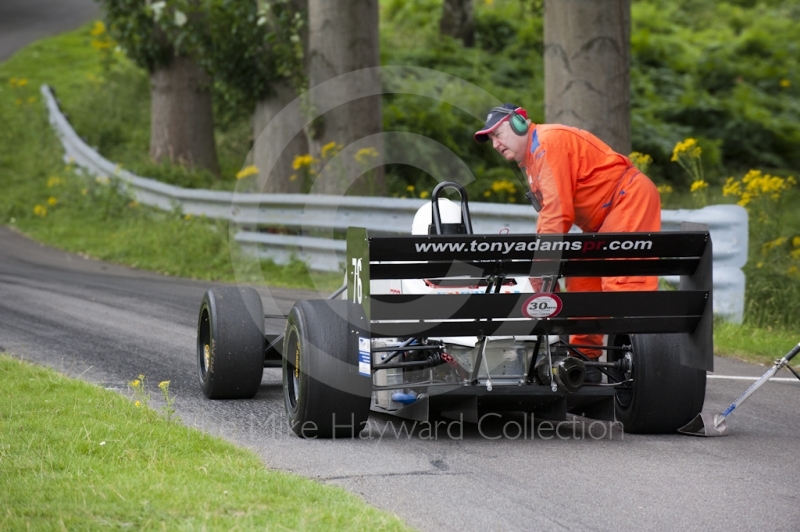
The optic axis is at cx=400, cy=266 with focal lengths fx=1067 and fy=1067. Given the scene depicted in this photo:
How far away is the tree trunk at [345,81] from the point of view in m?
13.9

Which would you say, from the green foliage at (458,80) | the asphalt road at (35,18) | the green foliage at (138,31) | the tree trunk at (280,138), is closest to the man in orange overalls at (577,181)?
the green foliage at (458,80)

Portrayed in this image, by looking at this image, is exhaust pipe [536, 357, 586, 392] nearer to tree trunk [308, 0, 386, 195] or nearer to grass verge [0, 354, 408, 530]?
grass verge [0, 354, 408, 530]

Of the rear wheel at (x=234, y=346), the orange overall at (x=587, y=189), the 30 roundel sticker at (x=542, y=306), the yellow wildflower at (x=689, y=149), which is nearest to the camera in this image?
the 30 roundel sticker at (x=542, y=306)

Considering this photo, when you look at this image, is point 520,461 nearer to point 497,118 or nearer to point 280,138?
point 497,118

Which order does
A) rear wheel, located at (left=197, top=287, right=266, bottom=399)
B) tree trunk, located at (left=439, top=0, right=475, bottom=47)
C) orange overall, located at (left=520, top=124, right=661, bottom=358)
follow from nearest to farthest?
orange overall, located at (left=520, top=124, right=661, bottom=358), rear wheel, located at (left=197, top=287, right=266, bottom=399), tree trunk, located at (left=439, top=0, right=475, bottom=47)

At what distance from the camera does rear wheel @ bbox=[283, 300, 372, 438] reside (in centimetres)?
561

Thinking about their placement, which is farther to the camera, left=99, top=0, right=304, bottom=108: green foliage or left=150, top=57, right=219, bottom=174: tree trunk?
left=150, top=57, right=219, bottom=174: tree trunk

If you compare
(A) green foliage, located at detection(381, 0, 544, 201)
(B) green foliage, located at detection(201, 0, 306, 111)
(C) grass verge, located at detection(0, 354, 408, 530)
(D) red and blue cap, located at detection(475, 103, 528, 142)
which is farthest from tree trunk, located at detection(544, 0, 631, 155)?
(C) grass verge, located at detection(0, 354, 408, 530)

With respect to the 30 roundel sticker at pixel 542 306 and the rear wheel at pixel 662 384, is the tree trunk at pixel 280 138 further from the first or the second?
the 30 roundel sticker at pixel 542 306

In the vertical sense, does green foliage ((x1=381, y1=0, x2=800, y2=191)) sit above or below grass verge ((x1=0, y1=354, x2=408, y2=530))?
above

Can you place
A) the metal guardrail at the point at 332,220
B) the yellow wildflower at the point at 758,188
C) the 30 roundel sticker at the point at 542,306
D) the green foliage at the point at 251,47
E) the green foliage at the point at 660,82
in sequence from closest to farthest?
the 30 roundel sticker at the point at 542,306 < the metal guardrail at the point at 332,220 < the yellow wildflower at the point at 758,188 < the green foliage at the point at 251,47 < the green foliage at the point at 660,82

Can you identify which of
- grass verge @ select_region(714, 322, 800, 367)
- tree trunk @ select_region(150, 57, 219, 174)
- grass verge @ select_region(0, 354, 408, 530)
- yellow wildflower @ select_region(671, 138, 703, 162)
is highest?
tree trunk @ select_region(150, 57, 219, 174)

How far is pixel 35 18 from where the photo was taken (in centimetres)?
3603

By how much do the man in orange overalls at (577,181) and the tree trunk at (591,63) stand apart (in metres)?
4.37
